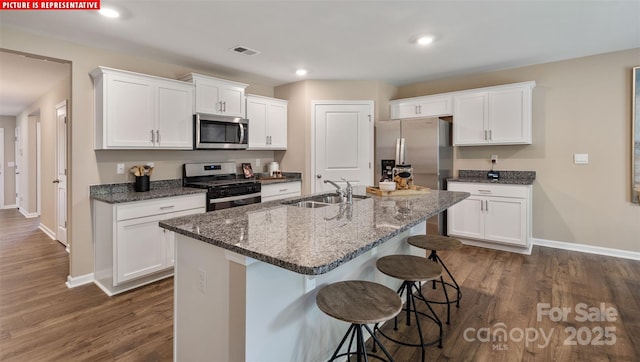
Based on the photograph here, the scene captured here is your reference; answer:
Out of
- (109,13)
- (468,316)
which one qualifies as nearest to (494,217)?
(468,316)

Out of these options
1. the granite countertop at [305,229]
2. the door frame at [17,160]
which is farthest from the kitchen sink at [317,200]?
the door frame at [17,160]

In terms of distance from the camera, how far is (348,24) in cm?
288

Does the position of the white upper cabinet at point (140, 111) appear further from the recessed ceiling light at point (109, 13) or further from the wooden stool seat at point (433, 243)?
the wooden stool seat at point (433, 243)

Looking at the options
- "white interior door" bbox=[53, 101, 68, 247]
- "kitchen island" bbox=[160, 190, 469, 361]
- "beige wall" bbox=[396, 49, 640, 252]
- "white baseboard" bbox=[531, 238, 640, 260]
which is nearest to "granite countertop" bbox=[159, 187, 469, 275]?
"kitchen island" bbox=[160, 190, 469, 361]

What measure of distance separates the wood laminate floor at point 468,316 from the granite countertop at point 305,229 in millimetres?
899

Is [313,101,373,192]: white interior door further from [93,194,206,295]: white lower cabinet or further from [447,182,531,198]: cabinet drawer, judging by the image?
[93,194,206,295]: white lower cabinet

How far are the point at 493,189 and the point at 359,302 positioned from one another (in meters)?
3.35

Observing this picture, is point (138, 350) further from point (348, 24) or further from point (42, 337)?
point (348, 24)

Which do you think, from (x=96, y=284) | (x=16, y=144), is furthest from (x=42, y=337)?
(x=16, y=144)

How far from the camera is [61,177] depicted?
15.0ft

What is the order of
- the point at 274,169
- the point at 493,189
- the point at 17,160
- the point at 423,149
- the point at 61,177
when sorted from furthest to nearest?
the point at 17,160 < the point at 274,169 < the point at 61,177 < the point at 423,149 < the point at 493,189

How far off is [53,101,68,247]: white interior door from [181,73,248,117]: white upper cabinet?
208 cm

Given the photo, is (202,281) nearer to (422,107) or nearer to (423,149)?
(423,149)

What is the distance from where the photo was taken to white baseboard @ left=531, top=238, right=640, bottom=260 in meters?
3.77
